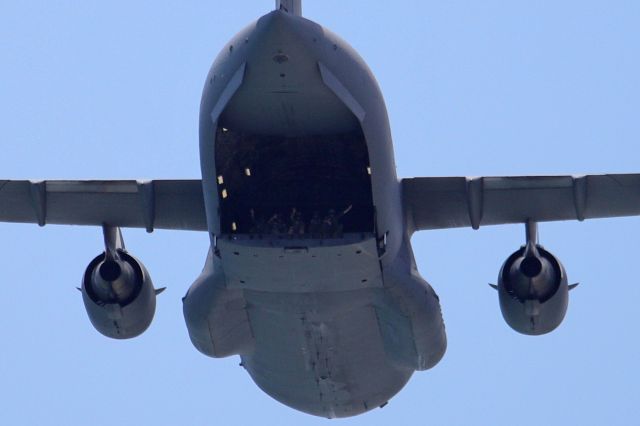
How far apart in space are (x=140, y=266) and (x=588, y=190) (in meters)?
5.39

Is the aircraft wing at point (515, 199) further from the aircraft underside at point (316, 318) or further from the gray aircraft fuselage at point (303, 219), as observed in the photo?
the aircraft underside at point (316, 318)

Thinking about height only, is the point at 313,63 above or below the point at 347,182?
above

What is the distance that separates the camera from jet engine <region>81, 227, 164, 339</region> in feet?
69.3

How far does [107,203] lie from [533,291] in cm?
523

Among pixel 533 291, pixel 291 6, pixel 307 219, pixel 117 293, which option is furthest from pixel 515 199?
pixel 117 293

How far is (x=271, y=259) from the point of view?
18609 millimetres

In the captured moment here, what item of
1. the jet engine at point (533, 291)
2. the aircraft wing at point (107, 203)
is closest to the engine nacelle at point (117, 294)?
the aircraft wing at point (107, 203)

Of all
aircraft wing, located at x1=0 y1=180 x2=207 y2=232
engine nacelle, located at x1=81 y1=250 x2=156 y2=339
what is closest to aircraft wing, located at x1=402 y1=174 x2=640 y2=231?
aircraft wing, located at x1=0 y1=180 x2=207 y2=232

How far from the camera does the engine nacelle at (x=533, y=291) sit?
67.1 feet

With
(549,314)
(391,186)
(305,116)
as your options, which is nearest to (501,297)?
(549,314)

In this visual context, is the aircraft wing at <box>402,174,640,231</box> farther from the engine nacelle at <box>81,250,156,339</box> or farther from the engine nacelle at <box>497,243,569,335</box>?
the engine nacelle at <box>81,250,156,339</box>

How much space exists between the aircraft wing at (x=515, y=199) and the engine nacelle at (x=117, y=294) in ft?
10.9

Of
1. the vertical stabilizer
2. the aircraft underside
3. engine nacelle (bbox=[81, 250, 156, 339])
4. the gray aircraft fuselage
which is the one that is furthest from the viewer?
engine nacelle (bbox=[81, 250, 156, 339])

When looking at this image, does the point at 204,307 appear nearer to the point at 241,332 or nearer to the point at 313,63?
the point at 241,332
